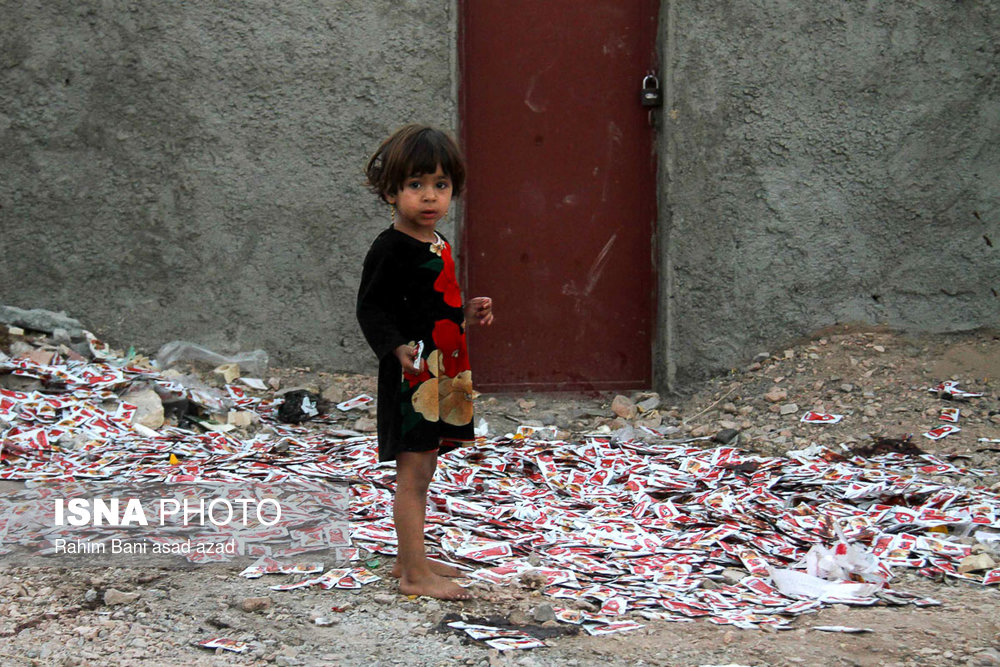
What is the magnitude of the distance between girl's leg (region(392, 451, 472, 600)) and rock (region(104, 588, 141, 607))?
707 millimetres

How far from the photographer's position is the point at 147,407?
15.0 ft

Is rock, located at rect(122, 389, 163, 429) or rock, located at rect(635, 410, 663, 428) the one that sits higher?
rock, located at rect(122, 389, 163, 429)

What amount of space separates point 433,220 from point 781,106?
279 cm

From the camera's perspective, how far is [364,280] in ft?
9.26

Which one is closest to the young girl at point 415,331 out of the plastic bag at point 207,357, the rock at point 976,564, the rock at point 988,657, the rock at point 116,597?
the rock at point 116,597

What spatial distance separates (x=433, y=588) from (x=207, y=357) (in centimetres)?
270

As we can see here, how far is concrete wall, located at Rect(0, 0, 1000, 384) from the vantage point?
5.00 meters

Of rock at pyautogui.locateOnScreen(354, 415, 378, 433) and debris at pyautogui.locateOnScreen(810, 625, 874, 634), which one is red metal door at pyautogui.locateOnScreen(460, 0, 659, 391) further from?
debris at pyautogui.locateOnScreen(810, 625, 874, 634)

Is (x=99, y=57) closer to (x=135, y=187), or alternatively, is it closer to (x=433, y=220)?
(x=135, y=187)

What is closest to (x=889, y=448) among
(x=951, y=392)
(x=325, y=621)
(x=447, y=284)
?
(x=951, y=392)

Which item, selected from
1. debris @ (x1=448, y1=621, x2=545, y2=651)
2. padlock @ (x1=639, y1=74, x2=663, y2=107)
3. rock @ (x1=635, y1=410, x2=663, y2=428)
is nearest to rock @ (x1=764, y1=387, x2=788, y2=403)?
rock @ (x1=635, y1=410, x2=663, y2=428)

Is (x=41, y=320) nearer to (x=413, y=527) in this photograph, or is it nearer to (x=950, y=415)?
(x=413, y=527)

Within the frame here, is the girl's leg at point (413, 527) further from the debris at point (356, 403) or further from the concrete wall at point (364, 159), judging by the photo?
the concrete wall at point (364, 159)

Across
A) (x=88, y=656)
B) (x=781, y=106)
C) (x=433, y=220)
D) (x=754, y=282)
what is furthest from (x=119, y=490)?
(x=781, y=106)
